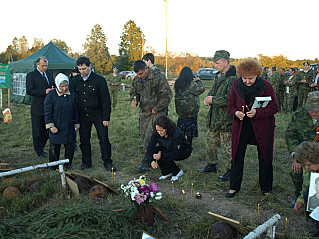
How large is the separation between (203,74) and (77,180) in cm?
2983

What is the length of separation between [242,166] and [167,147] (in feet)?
4.24

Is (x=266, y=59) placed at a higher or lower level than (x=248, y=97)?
higher

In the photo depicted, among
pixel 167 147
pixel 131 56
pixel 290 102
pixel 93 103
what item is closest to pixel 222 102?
pixel 167 147

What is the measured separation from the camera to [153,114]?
5902 mm

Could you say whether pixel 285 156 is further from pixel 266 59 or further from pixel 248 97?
pixel 266 59

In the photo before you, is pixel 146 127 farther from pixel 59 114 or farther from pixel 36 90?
pixel 36 90

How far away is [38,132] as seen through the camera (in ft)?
20.6

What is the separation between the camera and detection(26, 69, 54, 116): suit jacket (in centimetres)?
613

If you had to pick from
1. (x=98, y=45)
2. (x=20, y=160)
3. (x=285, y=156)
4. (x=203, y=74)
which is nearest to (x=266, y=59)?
(x=203, y=74)

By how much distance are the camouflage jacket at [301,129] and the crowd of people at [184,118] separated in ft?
0.04

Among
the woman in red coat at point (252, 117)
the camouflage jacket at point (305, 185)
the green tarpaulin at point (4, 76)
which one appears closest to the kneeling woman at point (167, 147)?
the woman in red coat at point (252, 117)

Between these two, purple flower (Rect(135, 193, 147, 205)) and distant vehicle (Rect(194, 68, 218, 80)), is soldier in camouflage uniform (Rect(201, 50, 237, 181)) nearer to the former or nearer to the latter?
purple flower (Rect(135, 193, 147, 205))

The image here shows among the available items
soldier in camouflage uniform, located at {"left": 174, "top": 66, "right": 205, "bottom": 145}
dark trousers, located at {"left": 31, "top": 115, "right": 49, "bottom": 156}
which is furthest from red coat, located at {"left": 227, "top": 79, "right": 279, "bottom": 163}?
dark trousers, located at {"left": 31, "top": 115, "right": 49, "bottom": 156}

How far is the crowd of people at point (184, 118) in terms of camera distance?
3.91 metres
